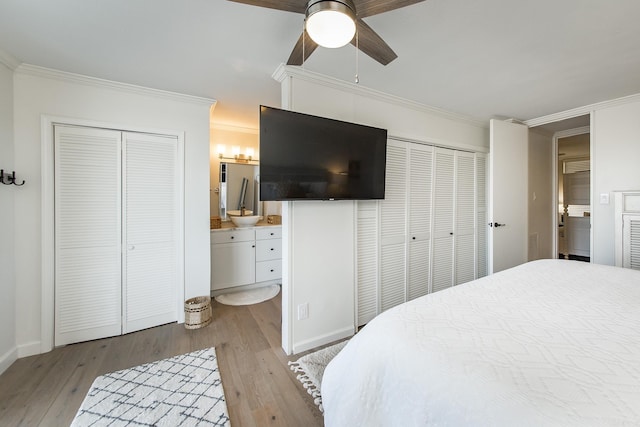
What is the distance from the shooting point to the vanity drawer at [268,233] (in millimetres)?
3398

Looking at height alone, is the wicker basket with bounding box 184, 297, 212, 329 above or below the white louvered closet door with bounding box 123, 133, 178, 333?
below

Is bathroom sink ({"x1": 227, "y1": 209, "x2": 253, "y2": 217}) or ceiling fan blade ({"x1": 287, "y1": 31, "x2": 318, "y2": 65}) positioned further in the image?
bathroom sink ({"x1": 227, "y1": 209, "x2": 253, "y2": 217})

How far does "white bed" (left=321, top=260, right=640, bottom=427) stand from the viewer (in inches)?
25.6

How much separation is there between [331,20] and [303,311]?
1892mm

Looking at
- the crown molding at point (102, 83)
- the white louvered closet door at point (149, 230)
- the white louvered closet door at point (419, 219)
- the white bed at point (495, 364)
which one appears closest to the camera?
the white bed at point (495, 364)

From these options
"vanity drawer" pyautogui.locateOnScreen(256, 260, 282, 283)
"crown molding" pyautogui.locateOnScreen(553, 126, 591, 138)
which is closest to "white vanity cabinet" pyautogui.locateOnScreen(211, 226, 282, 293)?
"vanity drawer" pyautogui.locateOnScreen(256, 260, 282, 283)

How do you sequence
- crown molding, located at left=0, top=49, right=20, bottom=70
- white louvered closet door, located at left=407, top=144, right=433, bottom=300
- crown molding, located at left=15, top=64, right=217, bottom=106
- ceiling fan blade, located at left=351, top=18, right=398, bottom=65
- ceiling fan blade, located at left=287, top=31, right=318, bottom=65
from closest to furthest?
ceiling fan blade, located at left=351, top=18, right=398, bottom=65 → ceiling fan blade, located at left=287, top=31, right=318, bottom=65 → crown molding, located at left=0, top=49, right=20, bottom=70 → crown molding, located at left=15, top=64, right=217, bottom=106 → white louvered closet door, located at left=407, top=144, right=433, bottom=300

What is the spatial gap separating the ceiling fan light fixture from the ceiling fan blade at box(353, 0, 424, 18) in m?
0.07

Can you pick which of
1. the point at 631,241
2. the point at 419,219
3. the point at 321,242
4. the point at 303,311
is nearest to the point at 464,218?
the point at 419,219

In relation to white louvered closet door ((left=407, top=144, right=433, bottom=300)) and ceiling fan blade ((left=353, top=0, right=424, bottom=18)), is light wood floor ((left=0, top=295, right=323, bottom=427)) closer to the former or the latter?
white louvered closet door ((left=407, top=144, right=433, bottom=300))

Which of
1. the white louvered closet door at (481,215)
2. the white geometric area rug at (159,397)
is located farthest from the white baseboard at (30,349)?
the white louvered closet door at (481,215)

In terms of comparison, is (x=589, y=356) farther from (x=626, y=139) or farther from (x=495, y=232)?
(x=626, y=139)

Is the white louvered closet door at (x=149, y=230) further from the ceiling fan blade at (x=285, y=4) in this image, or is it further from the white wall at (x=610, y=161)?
the white wall at (x=610, y=161)

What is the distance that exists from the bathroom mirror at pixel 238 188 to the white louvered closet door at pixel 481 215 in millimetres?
2912
